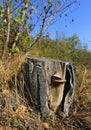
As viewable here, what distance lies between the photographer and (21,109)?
4309 mm

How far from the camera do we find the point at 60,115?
448 cm

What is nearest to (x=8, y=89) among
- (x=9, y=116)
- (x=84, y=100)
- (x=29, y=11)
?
(x=9, y=116)

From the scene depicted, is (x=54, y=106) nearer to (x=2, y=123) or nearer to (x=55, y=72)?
(x=55, y=72)

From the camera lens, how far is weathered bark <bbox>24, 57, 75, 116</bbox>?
14.2ft

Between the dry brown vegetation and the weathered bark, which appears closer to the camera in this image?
the dry brown vegetation

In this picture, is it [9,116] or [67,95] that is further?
[67,95]

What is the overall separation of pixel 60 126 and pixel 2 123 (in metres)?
0.83

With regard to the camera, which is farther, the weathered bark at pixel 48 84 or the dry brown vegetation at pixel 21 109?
the weathered bark at pixel 48 84

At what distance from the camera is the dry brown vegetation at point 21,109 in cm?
410

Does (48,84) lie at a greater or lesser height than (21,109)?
greater

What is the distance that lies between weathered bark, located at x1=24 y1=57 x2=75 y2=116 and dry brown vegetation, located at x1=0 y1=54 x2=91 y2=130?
129 mm

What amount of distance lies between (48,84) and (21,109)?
0.51 metres

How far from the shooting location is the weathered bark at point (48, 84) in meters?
4.33

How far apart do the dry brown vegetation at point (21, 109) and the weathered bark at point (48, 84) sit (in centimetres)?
13
